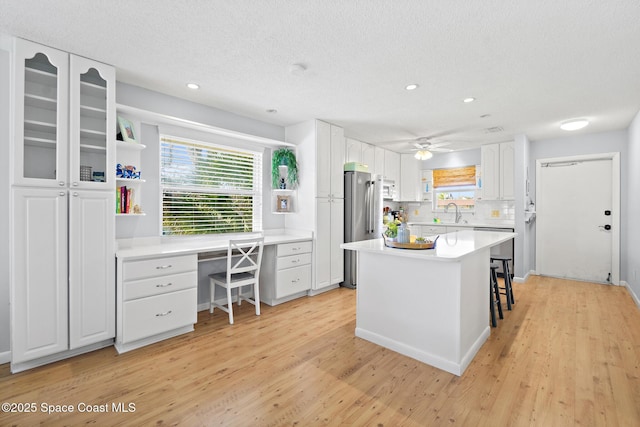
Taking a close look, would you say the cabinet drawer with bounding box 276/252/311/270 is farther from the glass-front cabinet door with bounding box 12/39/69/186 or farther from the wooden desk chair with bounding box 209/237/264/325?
the glass-front cabinet door with bounding box 12/39/69/186

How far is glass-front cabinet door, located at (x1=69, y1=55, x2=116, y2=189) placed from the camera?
2563 millimetres

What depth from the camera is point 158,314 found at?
2.77m

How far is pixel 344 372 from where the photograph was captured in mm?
2330

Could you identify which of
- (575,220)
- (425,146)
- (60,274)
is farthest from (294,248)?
(575,220)

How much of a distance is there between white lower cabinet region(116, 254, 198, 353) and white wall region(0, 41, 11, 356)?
78 centimetres

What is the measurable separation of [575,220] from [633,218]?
1.06 metres

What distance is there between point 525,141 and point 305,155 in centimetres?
370

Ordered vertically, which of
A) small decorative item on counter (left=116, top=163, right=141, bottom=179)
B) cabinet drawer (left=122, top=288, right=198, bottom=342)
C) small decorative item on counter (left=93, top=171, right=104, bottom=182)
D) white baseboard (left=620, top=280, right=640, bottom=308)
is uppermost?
small decorative item on counter (left=116, top=163, right=141, bottom=179)

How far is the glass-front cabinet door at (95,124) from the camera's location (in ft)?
8.41

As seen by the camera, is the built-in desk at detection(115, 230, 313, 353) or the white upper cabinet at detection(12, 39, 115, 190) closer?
the white upper cabinet at detection(12, 39, 115, 190)

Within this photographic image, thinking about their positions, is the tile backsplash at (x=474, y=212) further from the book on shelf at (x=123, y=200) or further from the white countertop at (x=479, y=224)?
the book on shelf at (x=123, y=200)


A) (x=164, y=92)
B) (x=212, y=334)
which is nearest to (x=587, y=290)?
(x=212, y=334)

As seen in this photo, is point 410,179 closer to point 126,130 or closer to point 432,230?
point 432,230

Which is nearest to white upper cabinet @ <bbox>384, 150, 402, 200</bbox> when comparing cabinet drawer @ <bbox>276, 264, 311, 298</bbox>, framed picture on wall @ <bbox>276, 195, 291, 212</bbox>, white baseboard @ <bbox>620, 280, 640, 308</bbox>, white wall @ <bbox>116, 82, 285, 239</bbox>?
framed picture on wall @ <bbox>276, 195, 291, 212</bbox>
